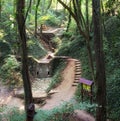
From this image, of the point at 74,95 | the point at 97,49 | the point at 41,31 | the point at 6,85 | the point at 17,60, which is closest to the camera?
the point at 97,49

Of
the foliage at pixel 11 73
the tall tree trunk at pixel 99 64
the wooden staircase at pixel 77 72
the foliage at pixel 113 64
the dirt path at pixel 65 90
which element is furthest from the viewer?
the foliage at pixel 11 73

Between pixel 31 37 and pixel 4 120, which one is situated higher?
pixel 31 37

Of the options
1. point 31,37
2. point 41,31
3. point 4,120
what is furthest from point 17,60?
point 4,120

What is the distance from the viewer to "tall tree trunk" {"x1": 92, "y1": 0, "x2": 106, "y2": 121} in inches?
285

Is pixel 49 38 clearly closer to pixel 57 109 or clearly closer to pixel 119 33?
pixel 119 33

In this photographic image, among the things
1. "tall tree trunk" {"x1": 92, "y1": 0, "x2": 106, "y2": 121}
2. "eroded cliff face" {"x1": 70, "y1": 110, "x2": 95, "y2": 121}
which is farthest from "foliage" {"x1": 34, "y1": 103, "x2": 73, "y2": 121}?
"tall tree trunk" {"x1": 92, "y1": 0, "x2": 106, "y2": 121}

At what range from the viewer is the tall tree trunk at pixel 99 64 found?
7238 millimetres

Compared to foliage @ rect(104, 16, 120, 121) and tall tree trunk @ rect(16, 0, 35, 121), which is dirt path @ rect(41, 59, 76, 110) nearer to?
foliage @ rect(104, 16, 120, 121)

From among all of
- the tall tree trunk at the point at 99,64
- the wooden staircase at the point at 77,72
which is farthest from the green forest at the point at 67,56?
the wooden staircase at the point at 77,72

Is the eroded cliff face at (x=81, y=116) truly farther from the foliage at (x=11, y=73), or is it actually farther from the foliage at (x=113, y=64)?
the foliage at (x=11, y=73)

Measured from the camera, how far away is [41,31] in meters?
27.7

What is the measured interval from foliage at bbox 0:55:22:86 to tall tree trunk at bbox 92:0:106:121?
33.4 ft

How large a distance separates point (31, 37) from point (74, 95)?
13.0m

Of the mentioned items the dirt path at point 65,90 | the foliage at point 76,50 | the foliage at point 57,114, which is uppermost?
the foliage at point 76,50
